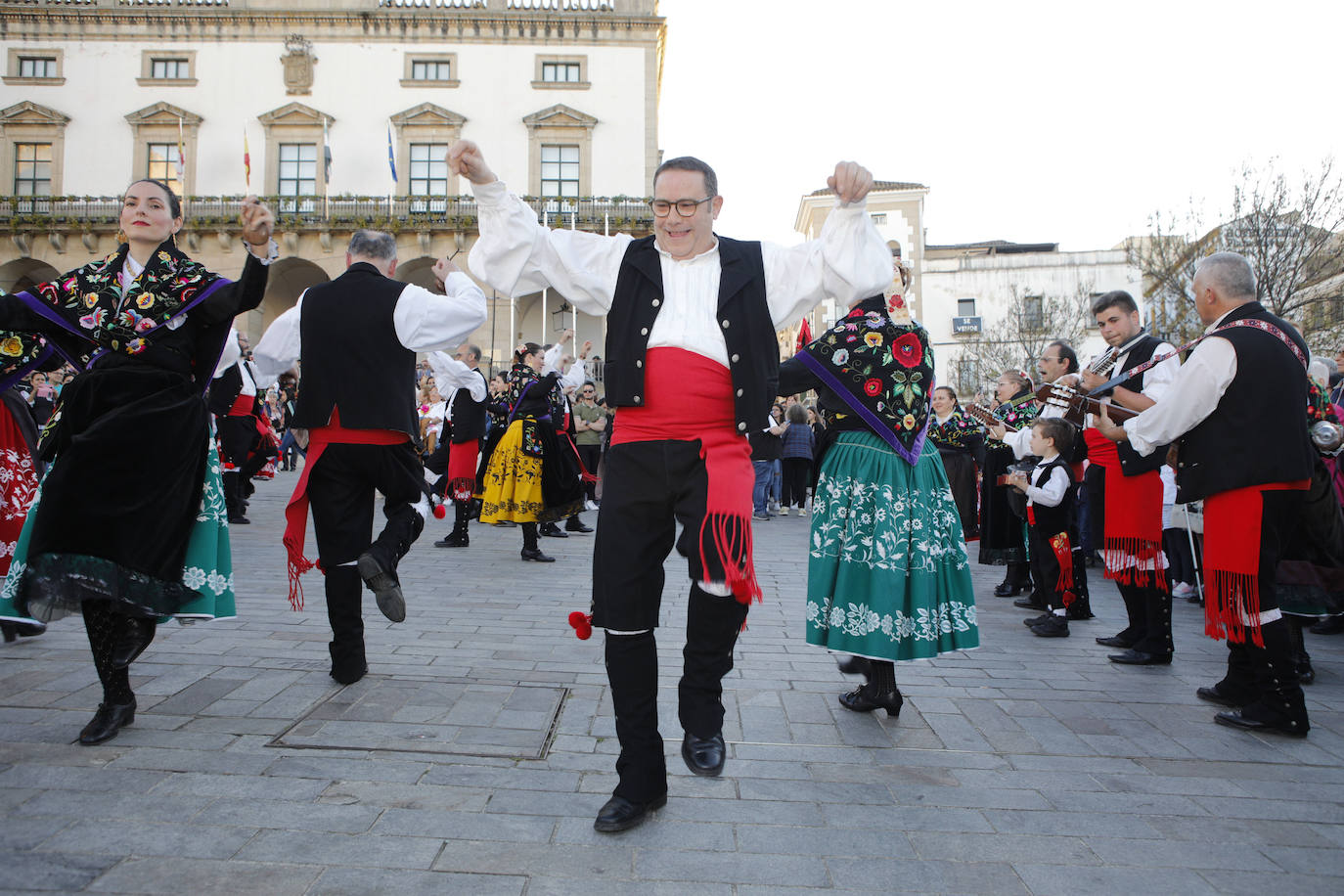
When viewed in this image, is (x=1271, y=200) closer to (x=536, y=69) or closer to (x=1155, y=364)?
(x=1155, y=364)

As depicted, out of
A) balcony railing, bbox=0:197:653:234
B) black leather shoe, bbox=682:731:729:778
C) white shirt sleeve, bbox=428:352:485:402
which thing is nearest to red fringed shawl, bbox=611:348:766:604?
black leather shoe, bbox=682:731:729:778

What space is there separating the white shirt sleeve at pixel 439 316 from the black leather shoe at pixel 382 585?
3.11 feet

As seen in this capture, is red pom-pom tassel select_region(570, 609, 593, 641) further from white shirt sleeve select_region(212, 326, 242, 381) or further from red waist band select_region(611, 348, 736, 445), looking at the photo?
white shirt sleeve select_region(212, 326, 242, 381)

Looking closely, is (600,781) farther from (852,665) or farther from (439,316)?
(439,316)

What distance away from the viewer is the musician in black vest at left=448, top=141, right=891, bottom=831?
2758mm

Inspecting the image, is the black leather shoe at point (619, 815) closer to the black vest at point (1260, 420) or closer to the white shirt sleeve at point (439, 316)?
the white shirt sleeve at point (439, 316)

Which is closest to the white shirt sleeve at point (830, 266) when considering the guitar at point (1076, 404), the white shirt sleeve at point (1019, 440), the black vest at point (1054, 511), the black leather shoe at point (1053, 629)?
the guitar at point (1076, 404)

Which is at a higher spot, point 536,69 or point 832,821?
point 536,69

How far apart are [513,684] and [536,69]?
34.3 m

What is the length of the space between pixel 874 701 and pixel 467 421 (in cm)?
650

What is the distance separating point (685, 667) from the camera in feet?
9.65

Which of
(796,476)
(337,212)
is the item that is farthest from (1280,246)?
(337,212)

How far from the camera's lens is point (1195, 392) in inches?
154

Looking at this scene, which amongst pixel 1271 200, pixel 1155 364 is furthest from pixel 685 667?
pixel 1271 200
